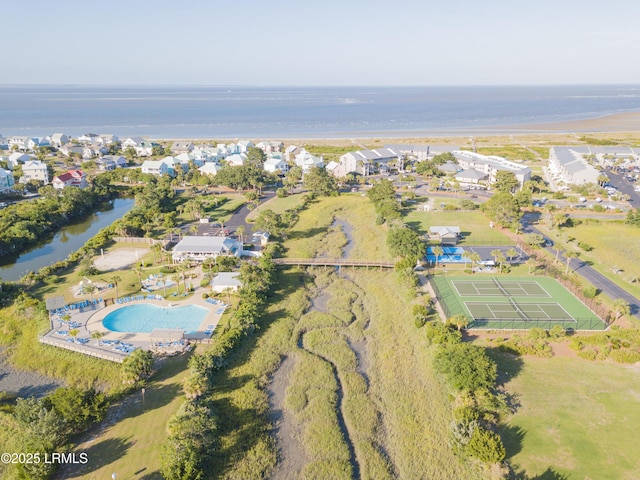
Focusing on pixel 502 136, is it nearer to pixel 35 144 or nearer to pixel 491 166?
pixel 491 166

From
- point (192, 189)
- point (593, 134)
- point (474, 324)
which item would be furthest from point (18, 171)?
point (593, 134)

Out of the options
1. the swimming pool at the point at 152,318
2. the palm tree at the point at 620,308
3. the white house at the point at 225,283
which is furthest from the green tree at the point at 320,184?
the palm tree at the point at 620,308

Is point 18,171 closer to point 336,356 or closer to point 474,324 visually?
point 336,356

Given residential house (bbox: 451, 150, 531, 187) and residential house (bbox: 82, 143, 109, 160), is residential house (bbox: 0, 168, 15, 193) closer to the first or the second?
residential house (bbox: 82, 143, 109, 160)

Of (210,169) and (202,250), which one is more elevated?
(210,169)

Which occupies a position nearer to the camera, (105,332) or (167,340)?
(167,340)

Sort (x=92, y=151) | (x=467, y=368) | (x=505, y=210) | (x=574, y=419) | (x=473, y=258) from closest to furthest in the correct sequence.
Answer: (x=574, y=419)
(x=467, y=368)
(x=473, y=258)
(x=505, y=210)
(x=92, y=151)

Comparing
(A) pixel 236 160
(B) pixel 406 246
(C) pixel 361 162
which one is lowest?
(B) pixel 406 246

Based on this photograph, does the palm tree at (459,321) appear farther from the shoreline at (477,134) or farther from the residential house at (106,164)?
the shoreline at (477,134)

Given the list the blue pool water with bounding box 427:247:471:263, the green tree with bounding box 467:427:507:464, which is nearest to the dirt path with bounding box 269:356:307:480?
the green tree with bounding box 467:427:507:464

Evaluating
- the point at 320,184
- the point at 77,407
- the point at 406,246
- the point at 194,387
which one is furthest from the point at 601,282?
the point at 77,407
